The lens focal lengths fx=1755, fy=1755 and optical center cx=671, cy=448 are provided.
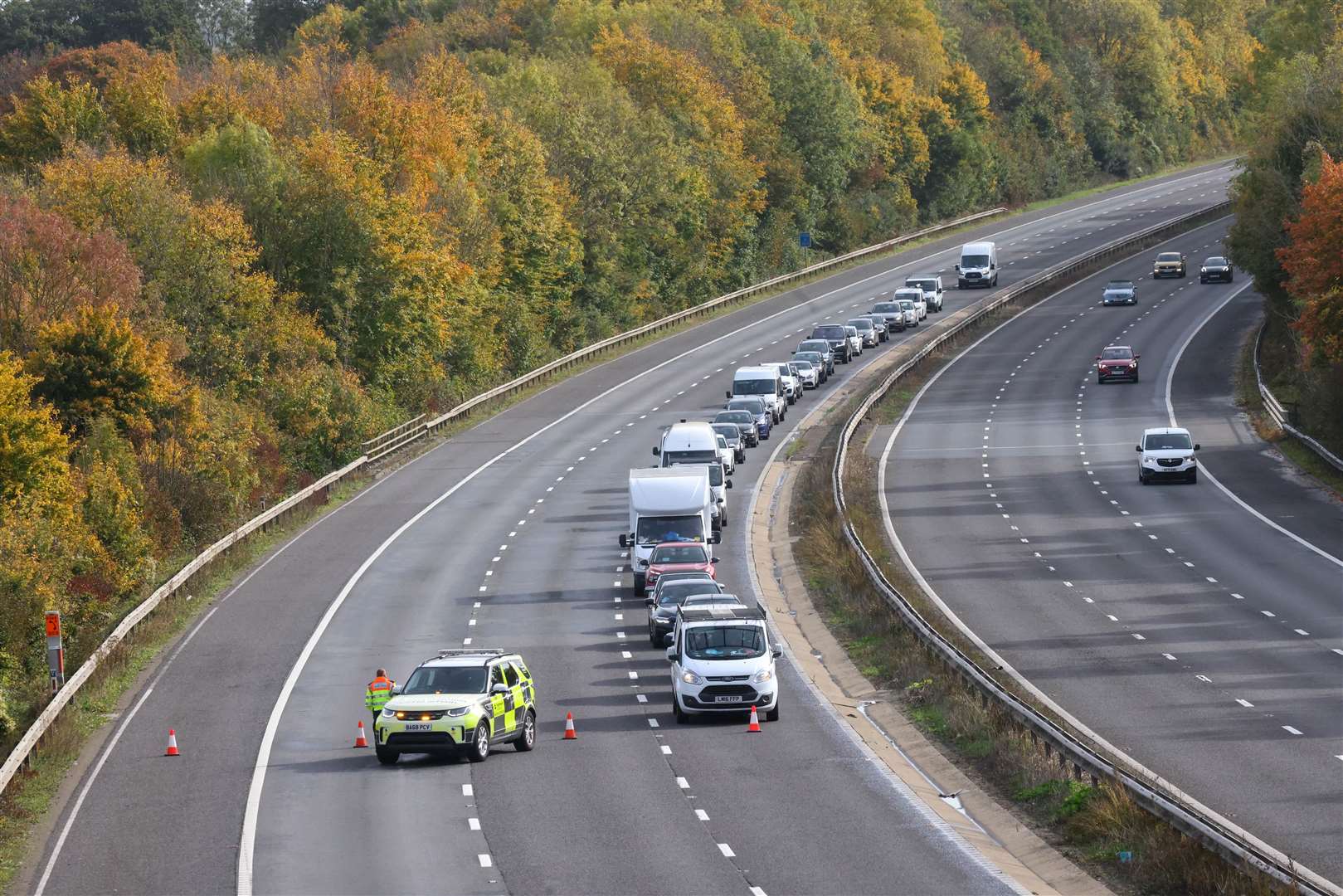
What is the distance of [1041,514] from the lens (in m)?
53.0

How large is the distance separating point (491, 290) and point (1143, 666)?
5842 cm

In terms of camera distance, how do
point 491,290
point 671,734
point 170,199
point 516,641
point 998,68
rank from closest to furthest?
1. point 671,734
2. point 516,641
3. point 170,199
4. point 491,290
5. point 998,68

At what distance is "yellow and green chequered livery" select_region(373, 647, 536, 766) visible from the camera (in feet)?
90.2

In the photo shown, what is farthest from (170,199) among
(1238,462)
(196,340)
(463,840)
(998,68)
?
(998,68)

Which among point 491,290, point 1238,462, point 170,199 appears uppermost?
point 170,199

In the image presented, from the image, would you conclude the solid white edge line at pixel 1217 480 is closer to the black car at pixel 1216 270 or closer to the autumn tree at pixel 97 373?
the black car at pixel 1216 270

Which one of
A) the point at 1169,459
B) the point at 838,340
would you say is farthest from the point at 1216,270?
the point at 1169,459

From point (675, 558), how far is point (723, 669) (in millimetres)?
11836

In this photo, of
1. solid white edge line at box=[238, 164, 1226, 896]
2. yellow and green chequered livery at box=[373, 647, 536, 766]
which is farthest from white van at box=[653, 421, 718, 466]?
yellow and green chequered livery at box=[373, 647, 536, 766]

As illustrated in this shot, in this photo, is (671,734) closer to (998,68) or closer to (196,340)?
(196,340)

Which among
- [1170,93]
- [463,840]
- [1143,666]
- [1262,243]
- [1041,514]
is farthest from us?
[1170,93]

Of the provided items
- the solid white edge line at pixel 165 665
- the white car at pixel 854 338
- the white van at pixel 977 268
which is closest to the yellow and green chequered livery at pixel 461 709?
the solid white edge line at pixel 165 665

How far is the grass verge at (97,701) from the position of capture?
2533 cm

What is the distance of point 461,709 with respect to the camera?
27.5 meters
